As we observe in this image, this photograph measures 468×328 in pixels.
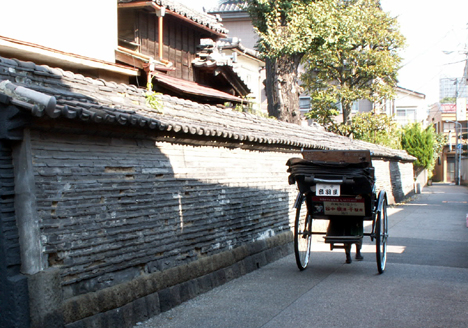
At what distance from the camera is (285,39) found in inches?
728

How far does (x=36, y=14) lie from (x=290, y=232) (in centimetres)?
769

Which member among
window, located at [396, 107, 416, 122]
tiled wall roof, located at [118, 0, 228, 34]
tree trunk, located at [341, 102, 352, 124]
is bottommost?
tree trunk, located at [341, 102, 352, 124]

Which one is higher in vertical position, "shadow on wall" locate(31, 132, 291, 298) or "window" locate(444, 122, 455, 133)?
"window" locate(444, 122, 455, 133)

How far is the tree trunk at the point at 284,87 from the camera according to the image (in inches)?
771

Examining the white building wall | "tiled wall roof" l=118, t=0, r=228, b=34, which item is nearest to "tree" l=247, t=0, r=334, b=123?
"tiled wall roof" l=118, t=0, r=228, b=34

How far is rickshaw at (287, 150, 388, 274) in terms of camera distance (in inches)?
341

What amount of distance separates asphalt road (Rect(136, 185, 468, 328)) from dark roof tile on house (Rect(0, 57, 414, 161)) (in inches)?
94.3

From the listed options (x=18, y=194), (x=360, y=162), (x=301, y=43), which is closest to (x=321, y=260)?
(x=360, y=162)

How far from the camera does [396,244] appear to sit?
507 inches

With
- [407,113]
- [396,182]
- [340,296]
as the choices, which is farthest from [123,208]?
[407,113]

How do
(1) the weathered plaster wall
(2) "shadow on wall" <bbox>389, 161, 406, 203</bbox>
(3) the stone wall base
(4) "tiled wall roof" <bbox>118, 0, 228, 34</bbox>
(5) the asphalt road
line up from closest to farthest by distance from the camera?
(1) the weathered plaster wall, (3) the stone wall base, (5) the asphalt road, (4) "tiled wall roof" <bbox>118, 0, 228, 34</bbox>, (2) "shadow on wall" <bbox>389, 161, 406, 203</bbox>

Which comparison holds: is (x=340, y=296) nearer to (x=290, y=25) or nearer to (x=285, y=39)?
(x=285, y=39)

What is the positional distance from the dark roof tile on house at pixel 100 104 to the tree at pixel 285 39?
867cm

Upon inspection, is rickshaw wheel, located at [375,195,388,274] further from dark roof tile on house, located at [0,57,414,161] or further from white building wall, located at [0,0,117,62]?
white building wall, located at [0,0,117,62]
